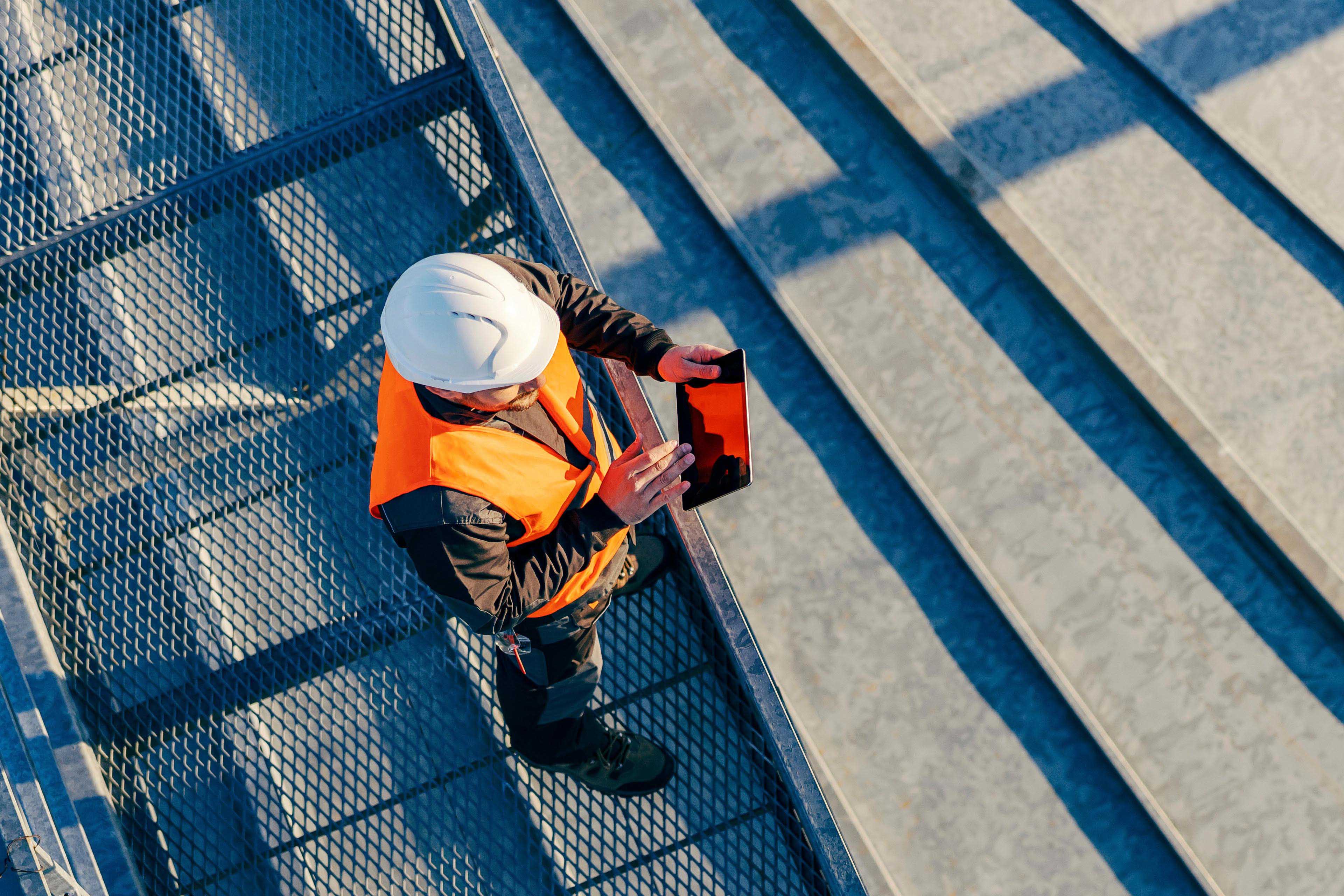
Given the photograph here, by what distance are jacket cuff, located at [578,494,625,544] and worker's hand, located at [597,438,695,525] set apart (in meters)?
0.01

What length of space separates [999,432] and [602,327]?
2105 mm

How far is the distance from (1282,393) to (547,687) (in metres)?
3.70

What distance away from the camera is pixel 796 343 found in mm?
3881

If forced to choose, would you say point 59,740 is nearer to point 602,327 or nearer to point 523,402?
point 523,402

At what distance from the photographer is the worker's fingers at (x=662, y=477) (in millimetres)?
2271

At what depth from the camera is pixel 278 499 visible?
3.54 metres

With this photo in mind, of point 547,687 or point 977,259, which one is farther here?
point 977,259

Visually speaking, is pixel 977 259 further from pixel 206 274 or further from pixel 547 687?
pixel 206 274

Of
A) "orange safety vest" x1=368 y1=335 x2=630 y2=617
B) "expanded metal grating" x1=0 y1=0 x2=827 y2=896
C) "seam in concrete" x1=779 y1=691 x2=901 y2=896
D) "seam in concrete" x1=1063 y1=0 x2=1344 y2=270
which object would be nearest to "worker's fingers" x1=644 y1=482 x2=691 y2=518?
"orange safety vest" x1=368 y1=335 x2=630 y2=617

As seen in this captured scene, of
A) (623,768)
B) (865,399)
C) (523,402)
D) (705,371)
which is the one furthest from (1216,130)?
(623,768)

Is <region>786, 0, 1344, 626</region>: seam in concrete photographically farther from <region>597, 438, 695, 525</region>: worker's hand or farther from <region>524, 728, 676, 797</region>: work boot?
<region>524, 728, 676, 797</region>: work boot

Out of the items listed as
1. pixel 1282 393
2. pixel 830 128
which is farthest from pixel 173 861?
pixel 1282 393

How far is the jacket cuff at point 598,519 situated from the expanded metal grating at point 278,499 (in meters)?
1.07

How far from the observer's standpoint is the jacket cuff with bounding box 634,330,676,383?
256 centimetres
